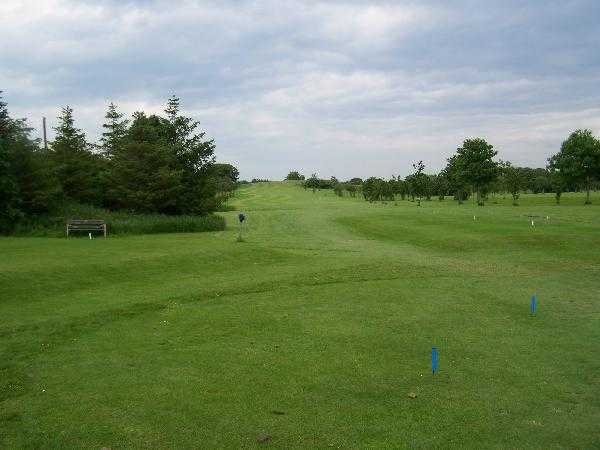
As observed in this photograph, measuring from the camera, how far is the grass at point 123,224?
2784 cm

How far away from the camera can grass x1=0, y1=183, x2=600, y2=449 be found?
6340 mm

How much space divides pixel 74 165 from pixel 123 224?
33.3ft

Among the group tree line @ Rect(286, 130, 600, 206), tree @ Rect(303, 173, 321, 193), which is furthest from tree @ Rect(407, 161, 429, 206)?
tree @ Rect(303, 173, 321, 193)

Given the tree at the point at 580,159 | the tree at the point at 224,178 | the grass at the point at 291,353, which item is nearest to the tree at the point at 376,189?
the tree at the point at 224,178

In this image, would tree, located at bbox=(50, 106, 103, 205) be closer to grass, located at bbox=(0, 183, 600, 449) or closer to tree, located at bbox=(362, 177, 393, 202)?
grass, located at bbox=(0, 183, 600, 449)

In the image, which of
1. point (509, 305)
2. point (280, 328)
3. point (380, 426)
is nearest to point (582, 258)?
point (509, 305)

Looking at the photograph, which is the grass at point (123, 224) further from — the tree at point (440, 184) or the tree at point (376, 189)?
the tree at point (440, 184)

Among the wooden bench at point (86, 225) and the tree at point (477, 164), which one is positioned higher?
the tree at point (477, 164)

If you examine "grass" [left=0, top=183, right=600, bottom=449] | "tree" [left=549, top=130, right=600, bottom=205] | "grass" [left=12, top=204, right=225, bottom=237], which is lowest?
"grass" [left=0, top=183, right=600, bottom=449]

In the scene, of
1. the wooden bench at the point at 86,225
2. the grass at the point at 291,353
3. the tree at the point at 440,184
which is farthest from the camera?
the tree at the point at 440,184

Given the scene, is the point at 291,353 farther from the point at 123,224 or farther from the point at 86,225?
the point at 123,224

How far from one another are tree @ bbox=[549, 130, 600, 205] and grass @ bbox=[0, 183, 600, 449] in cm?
5287

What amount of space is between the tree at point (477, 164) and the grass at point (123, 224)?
48608mm

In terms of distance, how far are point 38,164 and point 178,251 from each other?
15.4m
